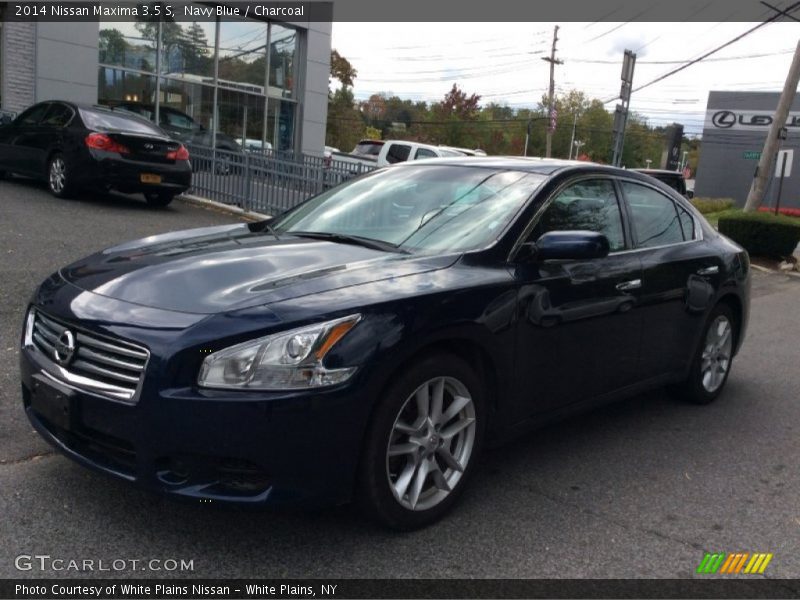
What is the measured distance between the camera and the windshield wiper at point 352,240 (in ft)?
12.3

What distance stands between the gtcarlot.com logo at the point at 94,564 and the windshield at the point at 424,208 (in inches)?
68.0

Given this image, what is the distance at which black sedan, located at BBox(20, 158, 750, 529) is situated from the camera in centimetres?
280

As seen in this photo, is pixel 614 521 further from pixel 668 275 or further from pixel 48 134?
pixel 48 134

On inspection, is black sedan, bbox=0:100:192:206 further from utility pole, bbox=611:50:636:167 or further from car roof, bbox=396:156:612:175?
car roof, bbox=396:156:612:175

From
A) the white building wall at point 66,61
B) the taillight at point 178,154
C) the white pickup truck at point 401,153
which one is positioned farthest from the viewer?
the white pickup truck at point 401,153

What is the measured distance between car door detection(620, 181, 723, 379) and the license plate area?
3.01 meters

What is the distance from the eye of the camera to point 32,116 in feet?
40.0

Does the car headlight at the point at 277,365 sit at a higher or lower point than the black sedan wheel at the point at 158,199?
higher

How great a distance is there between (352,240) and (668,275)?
1.99 m

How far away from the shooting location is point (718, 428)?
16.4 ft

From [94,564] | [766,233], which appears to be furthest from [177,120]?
[94,564]

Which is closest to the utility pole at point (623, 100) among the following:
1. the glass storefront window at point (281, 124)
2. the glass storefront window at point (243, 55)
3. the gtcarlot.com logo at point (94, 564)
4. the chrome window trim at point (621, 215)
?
the chrome window trim at point (621, 215)

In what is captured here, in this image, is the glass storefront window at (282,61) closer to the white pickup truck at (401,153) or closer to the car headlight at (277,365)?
the white pickup truck at (401,153)

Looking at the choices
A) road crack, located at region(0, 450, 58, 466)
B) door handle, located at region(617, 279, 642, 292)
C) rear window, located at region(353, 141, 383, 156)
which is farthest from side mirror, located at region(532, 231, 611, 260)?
rear window, located at region(353, 141, 383, 156)
